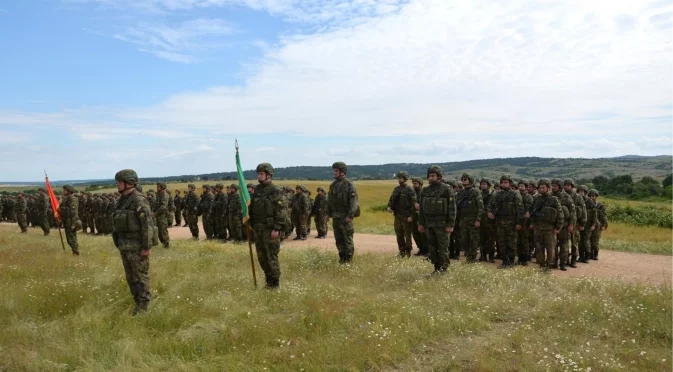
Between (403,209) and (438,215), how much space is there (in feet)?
9.41

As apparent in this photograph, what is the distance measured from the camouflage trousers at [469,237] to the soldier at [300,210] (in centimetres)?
774

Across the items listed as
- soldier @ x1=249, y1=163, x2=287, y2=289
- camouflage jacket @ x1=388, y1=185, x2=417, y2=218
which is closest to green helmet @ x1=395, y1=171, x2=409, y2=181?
camouflage jacket @ x1=388, y1=185, x2=417, y2=218

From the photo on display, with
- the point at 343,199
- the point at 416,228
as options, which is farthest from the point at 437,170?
the point at 416,228

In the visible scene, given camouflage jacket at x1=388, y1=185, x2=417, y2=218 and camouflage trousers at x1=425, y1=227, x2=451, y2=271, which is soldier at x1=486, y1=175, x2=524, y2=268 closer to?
camouflage jacket at x1=388, y1=185, x2=417, y2=218

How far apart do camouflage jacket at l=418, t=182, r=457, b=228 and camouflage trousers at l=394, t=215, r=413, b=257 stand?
2.79m

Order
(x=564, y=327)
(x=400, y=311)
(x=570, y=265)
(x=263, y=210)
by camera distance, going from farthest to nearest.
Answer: (x=570, y=265)
(x=263, y=210)
(x=400, y=311)
(x=564, y=327)

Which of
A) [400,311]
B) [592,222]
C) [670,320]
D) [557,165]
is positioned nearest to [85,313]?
[400,311]

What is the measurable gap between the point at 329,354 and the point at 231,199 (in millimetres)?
12865

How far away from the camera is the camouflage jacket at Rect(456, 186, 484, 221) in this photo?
11172mm

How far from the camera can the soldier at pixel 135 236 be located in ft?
23.5

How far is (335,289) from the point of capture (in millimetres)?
8156

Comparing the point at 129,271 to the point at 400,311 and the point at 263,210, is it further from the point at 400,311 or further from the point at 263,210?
the point at 400,311

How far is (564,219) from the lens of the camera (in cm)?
1080

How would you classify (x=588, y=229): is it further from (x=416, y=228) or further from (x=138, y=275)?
(x=138, y=275)
